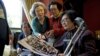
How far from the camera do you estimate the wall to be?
3.76 m

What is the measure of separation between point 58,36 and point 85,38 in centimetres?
58

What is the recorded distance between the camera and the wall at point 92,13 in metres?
3.76

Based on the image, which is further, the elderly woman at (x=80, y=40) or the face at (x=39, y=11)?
the face at (x=39, y=11)

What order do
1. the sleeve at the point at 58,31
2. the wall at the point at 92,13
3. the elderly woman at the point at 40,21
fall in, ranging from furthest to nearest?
the wall at the point at 92,13 → the elderly woman at the point at 40,21 → the sleeve at the point at 58,31

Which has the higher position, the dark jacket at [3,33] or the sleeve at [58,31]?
the dark jacket at [3,33]

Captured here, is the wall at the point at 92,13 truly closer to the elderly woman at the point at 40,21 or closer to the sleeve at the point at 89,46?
the elderly woman at the point at 40,21

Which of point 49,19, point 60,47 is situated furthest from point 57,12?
point 60,47

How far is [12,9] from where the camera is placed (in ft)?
16.2

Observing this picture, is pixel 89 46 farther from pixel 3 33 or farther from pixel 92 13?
pixel 92 13

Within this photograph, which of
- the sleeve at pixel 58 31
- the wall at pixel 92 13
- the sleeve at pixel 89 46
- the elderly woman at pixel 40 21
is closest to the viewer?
the sleeve at pixel 89 46

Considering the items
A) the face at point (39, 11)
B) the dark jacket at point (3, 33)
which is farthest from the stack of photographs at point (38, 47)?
the face at point (39, 11)

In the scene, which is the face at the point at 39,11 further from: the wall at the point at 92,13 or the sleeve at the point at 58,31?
the wall at the point at 92,13

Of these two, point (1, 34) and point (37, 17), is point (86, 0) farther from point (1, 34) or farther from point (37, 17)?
point (1, 34)

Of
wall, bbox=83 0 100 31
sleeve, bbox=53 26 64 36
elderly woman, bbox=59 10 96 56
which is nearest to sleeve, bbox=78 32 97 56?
elderly woman, bbox=59 10 96 56
